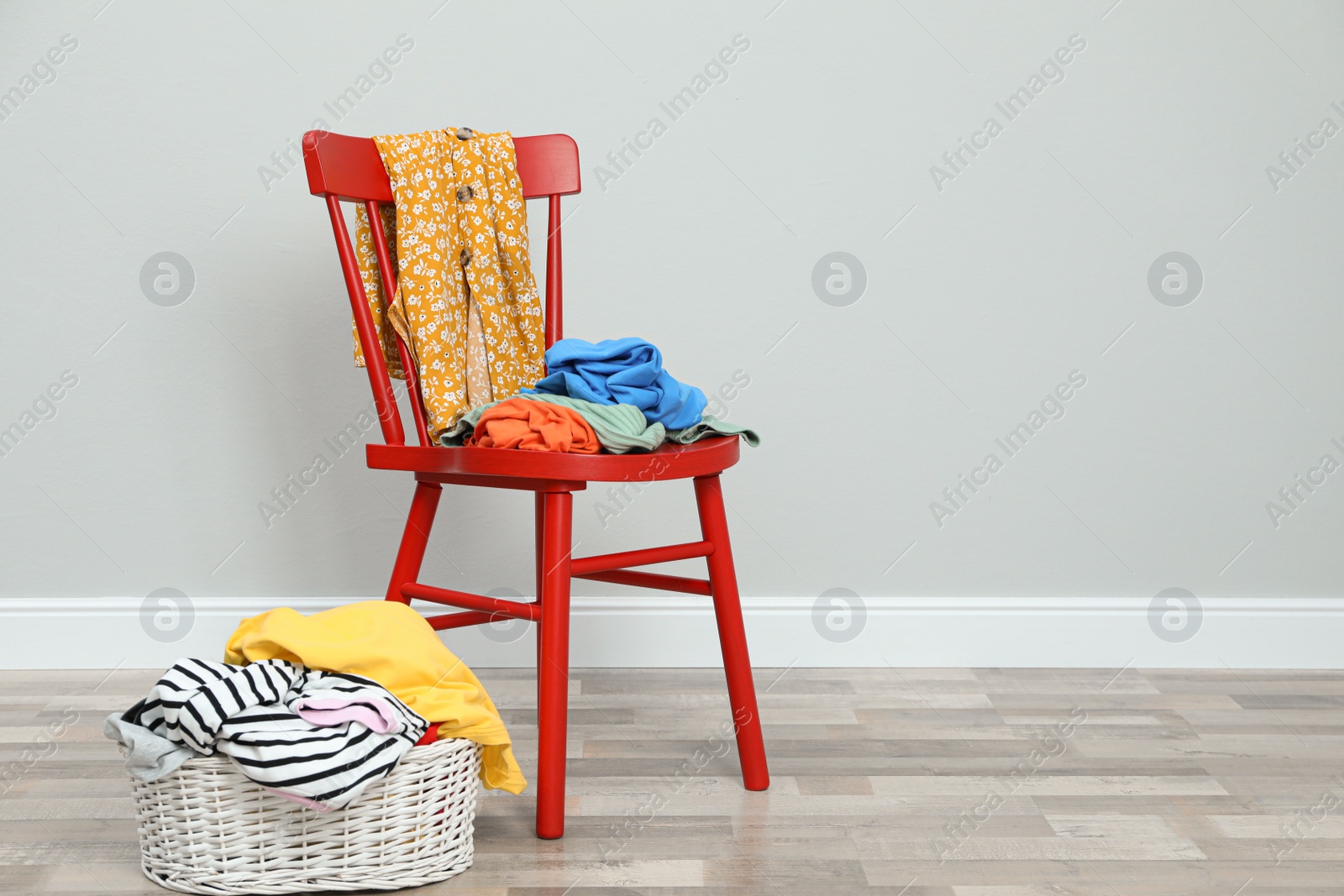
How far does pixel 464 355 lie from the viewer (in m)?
1.47

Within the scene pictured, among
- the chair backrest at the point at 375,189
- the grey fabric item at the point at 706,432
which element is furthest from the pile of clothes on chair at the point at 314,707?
the grey fabric item at the point at 706,432

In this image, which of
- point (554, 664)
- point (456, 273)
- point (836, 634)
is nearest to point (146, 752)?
point (554, 664)

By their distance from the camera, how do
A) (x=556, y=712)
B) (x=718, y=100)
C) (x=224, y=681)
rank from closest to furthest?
(x=224, y=681), (x=556, y=712), (x=718, y=100)

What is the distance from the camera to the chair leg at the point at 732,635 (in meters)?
1.38

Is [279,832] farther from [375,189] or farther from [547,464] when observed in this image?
[375,189]

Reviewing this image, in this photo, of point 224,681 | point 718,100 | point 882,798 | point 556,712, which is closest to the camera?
point 224,681

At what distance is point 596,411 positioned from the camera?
1288mm

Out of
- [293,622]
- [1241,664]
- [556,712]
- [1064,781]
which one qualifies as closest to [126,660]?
[293,622]

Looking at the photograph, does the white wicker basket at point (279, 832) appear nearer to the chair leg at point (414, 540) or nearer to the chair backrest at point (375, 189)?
the chair leg at point (414, 540)

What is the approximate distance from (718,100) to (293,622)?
3.80 ft

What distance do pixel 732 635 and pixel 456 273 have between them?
0.62m

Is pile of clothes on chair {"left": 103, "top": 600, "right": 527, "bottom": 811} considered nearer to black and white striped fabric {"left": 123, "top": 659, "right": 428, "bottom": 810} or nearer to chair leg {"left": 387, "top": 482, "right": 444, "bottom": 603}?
black and white striped fabric {"left": 123, "top": 659, "right": 428, "bottom": 810}

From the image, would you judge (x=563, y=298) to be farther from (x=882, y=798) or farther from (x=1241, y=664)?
(x=1241, y=664)

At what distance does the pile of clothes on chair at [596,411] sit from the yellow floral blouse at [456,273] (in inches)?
4.1
